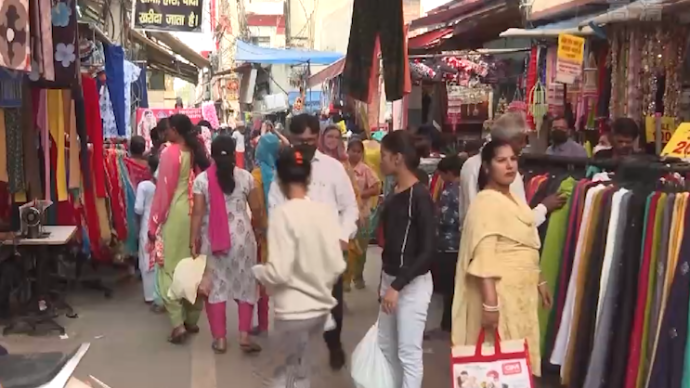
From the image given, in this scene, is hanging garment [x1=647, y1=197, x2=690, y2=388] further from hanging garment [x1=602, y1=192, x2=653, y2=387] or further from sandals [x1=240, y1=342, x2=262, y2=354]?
sandals [x1=240, y1=342, x2=262, y2=354]

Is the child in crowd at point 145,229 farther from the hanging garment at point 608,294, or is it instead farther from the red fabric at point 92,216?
the hanging garment at point 608,294

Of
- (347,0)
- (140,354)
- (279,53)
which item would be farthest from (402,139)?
(347,0)

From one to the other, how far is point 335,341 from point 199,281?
1.20m

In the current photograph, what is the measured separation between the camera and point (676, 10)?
6852 mm

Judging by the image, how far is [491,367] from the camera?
4.07 m

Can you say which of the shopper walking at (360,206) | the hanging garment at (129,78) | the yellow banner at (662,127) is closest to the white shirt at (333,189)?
the shopper walking at (360,206)

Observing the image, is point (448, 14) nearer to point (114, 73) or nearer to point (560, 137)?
point (560, 137)

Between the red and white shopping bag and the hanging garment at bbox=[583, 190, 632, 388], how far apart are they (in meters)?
0.68

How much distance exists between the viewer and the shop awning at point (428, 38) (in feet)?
39.5

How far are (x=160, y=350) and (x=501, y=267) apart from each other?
3.63 metres

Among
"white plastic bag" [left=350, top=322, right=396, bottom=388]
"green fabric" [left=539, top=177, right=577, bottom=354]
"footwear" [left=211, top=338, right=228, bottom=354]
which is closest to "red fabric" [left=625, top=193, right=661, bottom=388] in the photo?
"green fabric" [left=539, top=177, right=577, bottom=354]

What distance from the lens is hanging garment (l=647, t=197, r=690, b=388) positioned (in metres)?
4.05

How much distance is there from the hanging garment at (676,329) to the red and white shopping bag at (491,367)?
67 centimetres

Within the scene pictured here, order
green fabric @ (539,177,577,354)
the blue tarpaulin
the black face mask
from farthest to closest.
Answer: the blue tarpaulin, the black face mask, green fabric @ (539,177,577,354)
